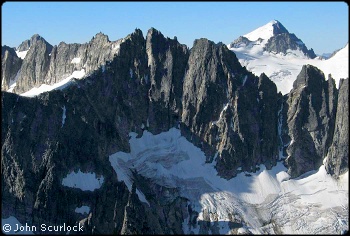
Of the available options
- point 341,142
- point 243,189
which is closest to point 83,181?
point 243,189

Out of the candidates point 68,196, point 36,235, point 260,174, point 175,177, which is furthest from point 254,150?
point 36,235

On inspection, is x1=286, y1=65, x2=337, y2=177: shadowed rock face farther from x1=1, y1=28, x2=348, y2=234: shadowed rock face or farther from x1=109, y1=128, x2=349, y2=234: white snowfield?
x1=109, y1=128, x2=349, y2=234: white snowfield

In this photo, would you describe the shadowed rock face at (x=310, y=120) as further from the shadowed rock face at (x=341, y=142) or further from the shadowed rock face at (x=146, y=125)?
the shadowed rock face at (x=341, y=142)

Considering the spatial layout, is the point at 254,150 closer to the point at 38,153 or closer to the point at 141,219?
the point at 141,219

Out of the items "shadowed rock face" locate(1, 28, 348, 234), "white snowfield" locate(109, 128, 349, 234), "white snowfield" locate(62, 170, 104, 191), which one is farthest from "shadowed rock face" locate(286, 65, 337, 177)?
"white snowfield" locate(62, 170, 104, 191)

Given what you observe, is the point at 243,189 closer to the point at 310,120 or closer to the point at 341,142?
the point at 310,120

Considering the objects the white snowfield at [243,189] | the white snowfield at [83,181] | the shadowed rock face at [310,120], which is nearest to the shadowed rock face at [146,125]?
the shadowed rock face at [310,120]
